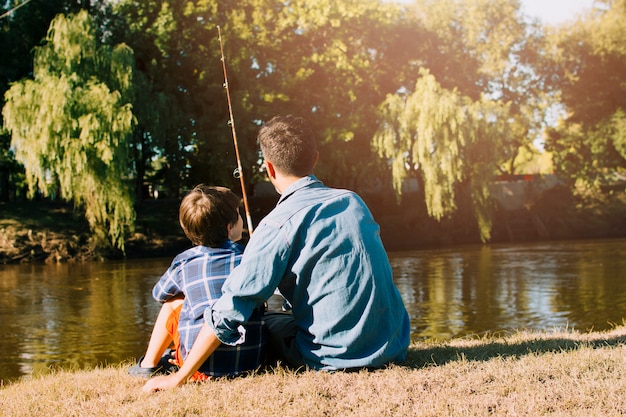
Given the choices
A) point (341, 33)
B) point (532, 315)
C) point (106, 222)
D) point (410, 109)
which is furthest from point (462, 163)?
point (532, 315)

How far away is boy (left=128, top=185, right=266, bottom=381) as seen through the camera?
154 inches

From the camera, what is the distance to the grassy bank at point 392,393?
11.0 ft

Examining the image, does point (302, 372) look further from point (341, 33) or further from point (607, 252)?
A: point (341, 33)

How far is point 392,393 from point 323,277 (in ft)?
2.11

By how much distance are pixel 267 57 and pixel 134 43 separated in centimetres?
517

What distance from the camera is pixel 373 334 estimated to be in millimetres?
3693

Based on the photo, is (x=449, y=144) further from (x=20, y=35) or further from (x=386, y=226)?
(x=20, y=35)

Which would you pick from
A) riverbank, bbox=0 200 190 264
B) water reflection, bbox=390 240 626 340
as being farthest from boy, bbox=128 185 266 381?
riverbank, bbox=0 200 190 264

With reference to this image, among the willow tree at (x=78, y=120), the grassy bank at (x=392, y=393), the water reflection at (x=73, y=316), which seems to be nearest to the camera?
the grassy bank at (x=392, y=393)

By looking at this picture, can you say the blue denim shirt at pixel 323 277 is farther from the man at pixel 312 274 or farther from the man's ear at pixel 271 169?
the man's ear at pixel 271 169

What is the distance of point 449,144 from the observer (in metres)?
24.2

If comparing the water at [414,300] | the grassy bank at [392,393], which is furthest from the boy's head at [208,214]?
the water at [414,300]

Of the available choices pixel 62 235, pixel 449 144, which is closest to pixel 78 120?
pixel 62 235

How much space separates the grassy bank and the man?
178mm
